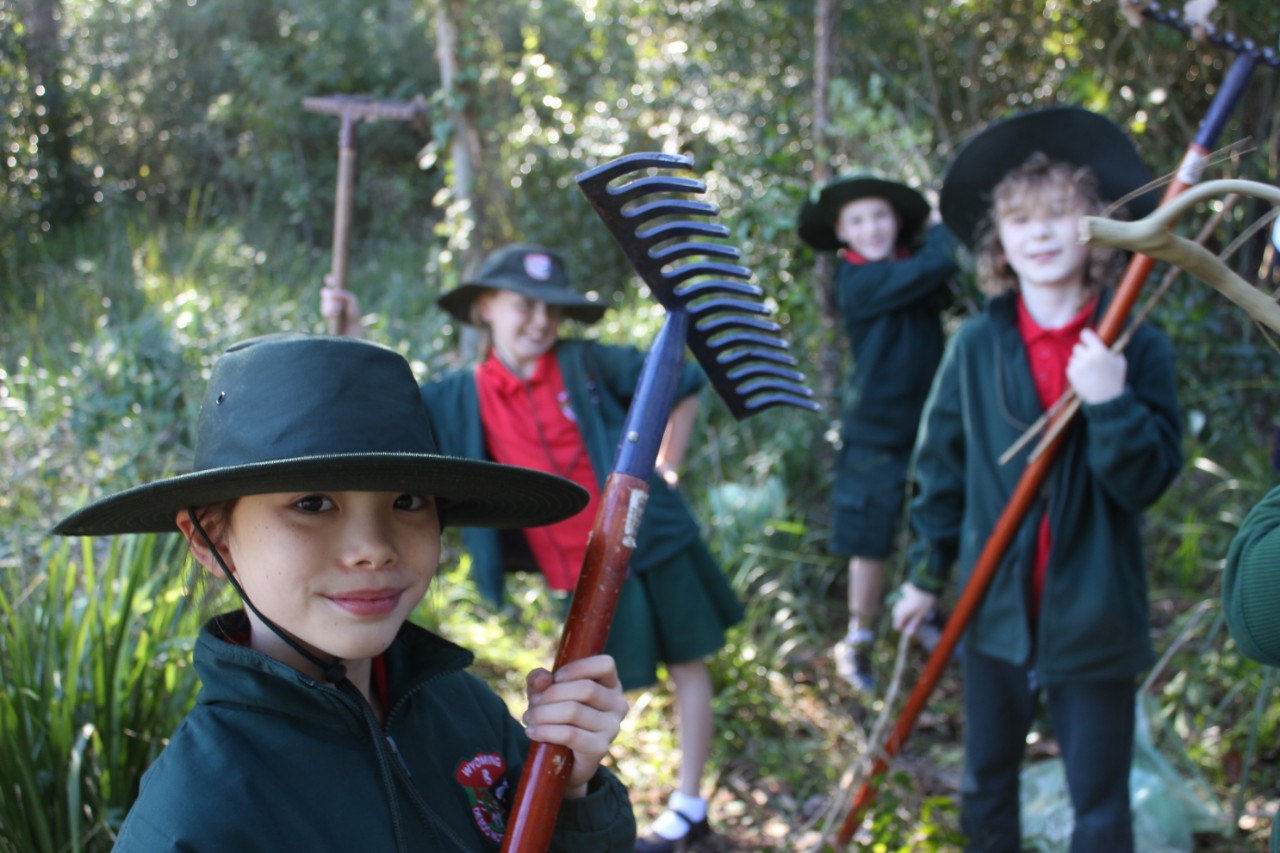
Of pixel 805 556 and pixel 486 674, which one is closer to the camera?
pixel 486 674

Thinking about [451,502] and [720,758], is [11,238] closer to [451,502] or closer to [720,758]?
[720,758]

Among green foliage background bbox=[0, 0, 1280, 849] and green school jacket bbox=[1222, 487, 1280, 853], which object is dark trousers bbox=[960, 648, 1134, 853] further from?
green school jacket bbox=[1222, 487, 1280, 853]

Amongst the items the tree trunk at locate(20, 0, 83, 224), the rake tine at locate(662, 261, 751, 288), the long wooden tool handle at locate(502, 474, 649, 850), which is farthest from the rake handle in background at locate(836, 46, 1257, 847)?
the tree trunk at locate(20, 0, 83, 224)

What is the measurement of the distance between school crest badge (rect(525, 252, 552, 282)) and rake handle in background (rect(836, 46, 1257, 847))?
62.3 inches

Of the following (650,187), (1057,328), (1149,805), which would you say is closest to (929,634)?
(1149,805)

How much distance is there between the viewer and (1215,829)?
294 centimetres

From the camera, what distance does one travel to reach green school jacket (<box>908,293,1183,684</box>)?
95.0 inches

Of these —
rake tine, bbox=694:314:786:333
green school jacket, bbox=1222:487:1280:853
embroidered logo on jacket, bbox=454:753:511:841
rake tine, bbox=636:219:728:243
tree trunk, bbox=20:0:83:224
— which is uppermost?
tree trunk, bbox=20:0:83:224

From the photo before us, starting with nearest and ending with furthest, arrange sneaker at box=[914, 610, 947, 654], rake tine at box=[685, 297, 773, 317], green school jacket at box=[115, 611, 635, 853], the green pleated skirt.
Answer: green school jacket at box=[115, 611, 635, 853], rake tine at box=[685, 297, 773, 317], the green pleated skirt, sneaker at box=[914, 610, 947, 654]

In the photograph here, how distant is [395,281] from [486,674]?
16.1 ft

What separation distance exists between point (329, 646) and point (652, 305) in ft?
16.7

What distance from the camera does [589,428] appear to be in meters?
3.22

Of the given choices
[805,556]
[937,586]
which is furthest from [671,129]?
[937,586]

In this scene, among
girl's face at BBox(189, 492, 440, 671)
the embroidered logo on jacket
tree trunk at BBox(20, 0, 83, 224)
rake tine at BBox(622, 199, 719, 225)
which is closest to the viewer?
girl's face at BBox(189, 492, 440, 671)
